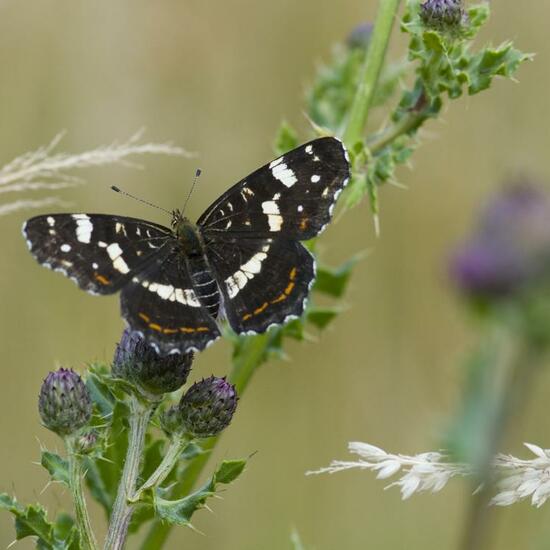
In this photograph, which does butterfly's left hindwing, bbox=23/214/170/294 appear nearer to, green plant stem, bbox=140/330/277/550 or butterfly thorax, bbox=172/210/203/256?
butterfly thorax, bbox=172/210/203/256

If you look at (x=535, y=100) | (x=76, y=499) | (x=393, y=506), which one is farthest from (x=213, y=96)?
(x=76, y=499)

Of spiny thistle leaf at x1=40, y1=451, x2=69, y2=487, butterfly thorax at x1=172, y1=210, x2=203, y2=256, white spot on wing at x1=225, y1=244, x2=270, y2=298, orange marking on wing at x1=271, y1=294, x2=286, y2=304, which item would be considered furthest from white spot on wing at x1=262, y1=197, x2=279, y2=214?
spiny thistle leaf at x1=40, y1=451, x2=69, y2=487

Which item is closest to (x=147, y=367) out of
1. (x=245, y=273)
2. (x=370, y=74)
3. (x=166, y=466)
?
(x=166, y=466)

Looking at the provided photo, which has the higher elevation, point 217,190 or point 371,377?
point 217,190

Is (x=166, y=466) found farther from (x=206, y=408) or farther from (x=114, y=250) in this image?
(x=114, y=250)

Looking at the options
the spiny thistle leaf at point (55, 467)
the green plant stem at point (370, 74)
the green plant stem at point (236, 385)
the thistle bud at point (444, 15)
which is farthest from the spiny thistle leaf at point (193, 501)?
the thistle bud at point (444, 15)

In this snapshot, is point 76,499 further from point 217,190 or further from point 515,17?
point 515,17

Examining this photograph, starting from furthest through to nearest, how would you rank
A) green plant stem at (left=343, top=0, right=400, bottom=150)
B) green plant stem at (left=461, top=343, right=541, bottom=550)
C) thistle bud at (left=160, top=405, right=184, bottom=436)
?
green plant stem at (left=343, top=0, right=400, bottom=150), thistle bud at (left=160, top=405, right=184, bottom=436), green plant stem at (left=461, top=343, right=541, bottom=550)
